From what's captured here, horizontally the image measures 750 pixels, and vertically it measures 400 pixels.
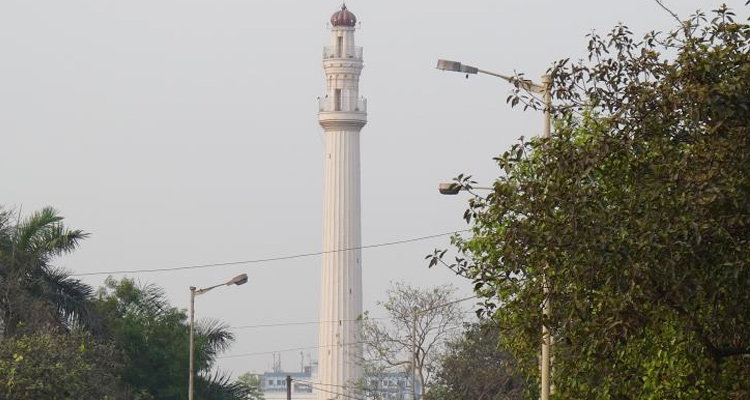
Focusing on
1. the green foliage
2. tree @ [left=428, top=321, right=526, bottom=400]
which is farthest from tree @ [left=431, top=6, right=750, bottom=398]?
tree @ [left=428, top=321, right=526, bottom=400]

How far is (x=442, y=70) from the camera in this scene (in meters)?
26.5

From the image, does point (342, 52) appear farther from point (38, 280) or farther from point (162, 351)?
point (38, 280)

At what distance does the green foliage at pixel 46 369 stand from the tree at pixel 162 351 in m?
14.9

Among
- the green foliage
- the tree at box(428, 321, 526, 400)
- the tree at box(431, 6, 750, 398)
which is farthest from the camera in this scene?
the tree at box(428, 321, 526, 400)

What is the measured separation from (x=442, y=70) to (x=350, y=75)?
217 feet

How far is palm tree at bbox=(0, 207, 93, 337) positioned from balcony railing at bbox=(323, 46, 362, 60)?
150ft

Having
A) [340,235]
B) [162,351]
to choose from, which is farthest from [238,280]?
[340,235]

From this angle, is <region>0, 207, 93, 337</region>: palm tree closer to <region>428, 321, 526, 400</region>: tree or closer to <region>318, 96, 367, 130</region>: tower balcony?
<region>428, 321, 526, 400</region>: tree

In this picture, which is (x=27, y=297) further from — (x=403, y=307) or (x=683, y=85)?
(x=683, y=85)

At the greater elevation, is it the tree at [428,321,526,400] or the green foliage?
the tree at [428,321,526,400]

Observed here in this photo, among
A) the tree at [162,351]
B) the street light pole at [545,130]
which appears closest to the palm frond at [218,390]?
the tree at [162,351]

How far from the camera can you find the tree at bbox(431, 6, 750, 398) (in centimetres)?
1969

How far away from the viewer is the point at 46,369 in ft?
131

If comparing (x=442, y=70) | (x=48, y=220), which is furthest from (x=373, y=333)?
(x=442, y=70)
